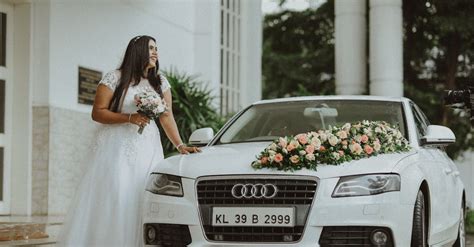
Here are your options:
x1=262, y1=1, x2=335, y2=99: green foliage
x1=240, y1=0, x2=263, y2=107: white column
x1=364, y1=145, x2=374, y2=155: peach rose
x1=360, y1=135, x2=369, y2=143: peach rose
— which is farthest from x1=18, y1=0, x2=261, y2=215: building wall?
x1=262, y1=1, x2=335, y2=99: green foliage

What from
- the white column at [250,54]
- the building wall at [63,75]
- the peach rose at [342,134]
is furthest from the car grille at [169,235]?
the white column at [250,54]

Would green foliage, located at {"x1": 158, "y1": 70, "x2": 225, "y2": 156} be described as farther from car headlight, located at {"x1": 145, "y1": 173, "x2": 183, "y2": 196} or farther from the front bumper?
the front bumper

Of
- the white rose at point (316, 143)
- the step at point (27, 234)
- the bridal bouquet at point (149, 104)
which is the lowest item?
the step at point (27, 234)

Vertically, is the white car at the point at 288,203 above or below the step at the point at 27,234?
above

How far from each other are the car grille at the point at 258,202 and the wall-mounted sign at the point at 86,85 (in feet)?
23.4

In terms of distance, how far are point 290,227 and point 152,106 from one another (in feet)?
5.37

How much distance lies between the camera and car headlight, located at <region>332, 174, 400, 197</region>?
5.50m

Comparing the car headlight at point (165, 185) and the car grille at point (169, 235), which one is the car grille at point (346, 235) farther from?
the car headlight at point (165, 185)

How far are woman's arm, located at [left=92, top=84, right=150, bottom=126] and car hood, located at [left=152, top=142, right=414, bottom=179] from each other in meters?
0.60

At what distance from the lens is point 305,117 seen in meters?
7.14

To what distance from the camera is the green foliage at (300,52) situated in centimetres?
2452

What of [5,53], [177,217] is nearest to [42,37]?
[5,53]

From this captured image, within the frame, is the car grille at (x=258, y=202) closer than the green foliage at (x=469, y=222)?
Yes

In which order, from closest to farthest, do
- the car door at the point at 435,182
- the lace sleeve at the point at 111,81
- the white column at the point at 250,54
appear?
the car door at the point at 435,182
the lace sleeve at the point at 111,81
the white column at the point at 250,54
